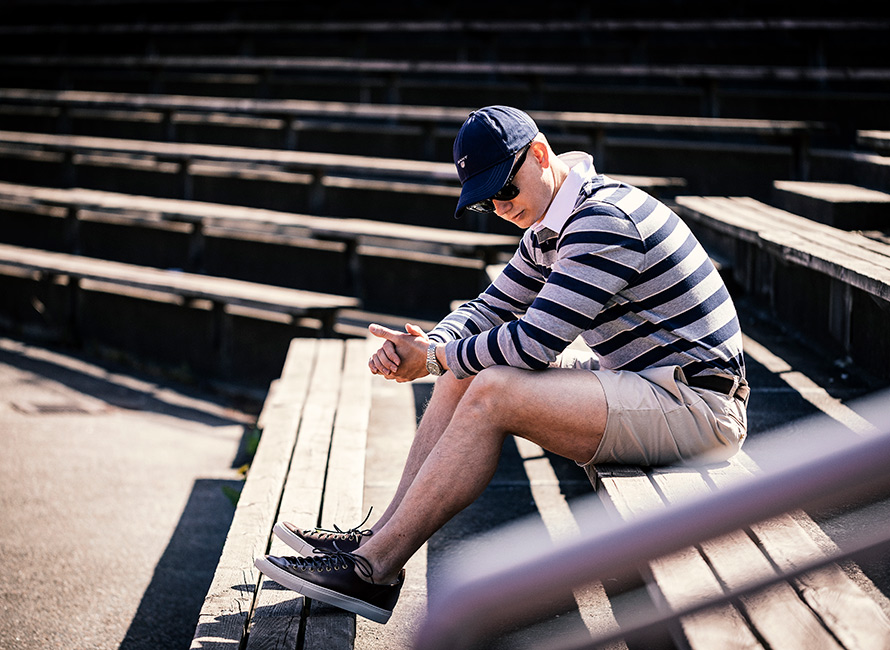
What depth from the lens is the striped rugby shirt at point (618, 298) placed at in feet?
6.59

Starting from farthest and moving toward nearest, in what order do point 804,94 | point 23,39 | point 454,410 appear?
1. point 23,39
2. point 804,94
3. point 454,410

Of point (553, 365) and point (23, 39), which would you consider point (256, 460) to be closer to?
point (553, 365)

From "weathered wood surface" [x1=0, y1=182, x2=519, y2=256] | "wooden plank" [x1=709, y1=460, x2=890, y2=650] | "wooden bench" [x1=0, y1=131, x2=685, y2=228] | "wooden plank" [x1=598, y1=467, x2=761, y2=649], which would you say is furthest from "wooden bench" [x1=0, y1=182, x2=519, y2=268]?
"wooden plank" [x1=598, y1=467, x2=761, y2=649]

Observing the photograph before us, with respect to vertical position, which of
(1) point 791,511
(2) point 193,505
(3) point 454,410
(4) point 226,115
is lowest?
(2) point 193,505

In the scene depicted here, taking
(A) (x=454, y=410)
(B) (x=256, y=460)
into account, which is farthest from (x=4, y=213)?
(A) (x=454, y=410)

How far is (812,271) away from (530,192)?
1.84 meters

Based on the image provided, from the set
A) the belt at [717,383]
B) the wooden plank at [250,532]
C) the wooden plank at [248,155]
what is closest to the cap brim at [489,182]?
the belt at [717,383]

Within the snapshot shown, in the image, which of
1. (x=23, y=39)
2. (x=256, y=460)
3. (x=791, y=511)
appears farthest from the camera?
(x=23, y=39)

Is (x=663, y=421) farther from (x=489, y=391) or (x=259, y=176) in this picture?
(x=259, y=176)

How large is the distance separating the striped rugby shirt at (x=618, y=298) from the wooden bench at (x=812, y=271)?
0.70 m

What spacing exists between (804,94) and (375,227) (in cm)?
323

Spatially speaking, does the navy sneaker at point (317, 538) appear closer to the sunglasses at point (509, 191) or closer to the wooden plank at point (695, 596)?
the sunglasses at point (509, 191)

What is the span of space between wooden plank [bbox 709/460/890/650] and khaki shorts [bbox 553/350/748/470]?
791mm

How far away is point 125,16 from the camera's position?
9.77 metres
